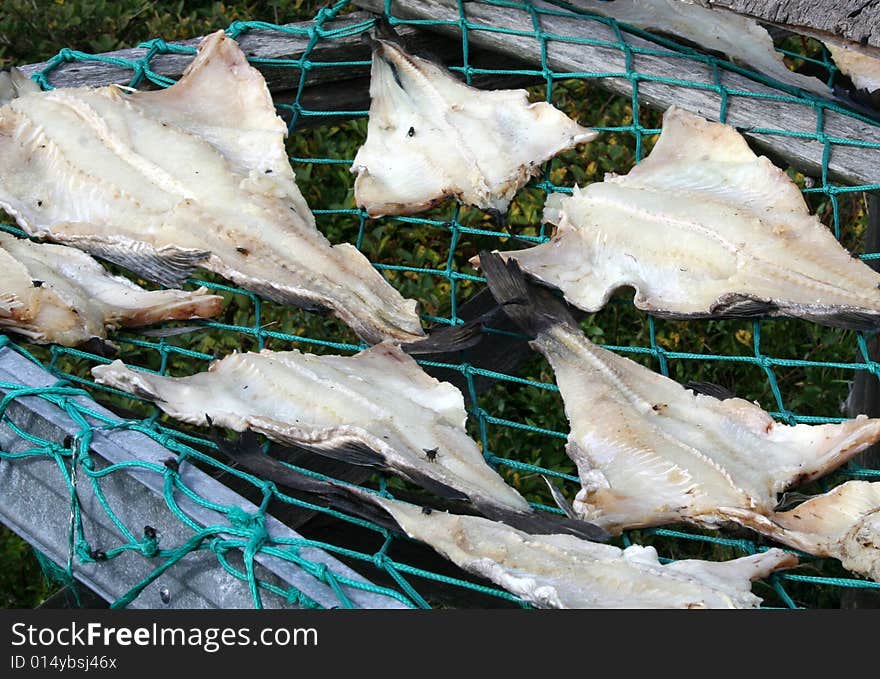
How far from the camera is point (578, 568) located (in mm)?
1874

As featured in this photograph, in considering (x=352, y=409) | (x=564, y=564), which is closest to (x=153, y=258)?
(x=352, y=409)

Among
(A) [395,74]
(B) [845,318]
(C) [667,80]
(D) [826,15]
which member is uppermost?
(D) [826,15]

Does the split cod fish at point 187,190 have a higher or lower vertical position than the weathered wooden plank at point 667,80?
lower

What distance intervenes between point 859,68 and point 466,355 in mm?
1427

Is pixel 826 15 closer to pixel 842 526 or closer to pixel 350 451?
pixel 842 526

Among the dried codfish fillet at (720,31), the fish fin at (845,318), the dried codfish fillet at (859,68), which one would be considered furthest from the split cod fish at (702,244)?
the dried codfish fillet at (859,68)

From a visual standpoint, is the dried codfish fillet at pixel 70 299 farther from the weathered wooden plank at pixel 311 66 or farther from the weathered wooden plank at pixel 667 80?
the weathered wooden plank at pixel 667 80

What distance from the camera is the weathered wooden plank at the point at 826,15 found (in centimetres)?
262

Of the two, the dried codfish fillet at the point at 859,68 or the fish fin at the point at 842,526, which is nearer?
the fish fin at the point at 842,526

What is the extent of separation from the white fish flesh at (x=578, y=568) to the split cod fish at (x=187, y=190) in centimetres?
63

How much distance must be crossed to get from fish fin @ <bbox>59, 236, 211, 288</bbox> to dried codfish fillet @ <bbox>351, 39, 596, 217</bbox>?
475mm

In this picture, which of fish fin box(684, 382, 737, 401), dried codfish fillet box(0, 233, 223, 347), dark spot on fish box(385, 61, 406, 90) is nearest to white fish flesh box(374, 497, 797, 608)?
fish fin box(684, 382, 737, 401)

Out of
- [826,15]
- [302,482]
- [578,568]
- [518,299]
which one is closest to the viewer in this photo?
[578,568]

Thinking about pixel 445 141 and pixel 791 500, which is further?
pixel 445 141
